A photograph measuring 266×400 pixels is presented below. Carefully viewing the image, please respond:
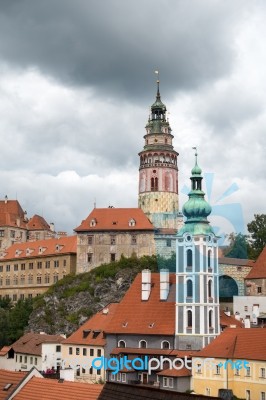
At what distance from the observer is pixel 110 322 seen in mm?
56125

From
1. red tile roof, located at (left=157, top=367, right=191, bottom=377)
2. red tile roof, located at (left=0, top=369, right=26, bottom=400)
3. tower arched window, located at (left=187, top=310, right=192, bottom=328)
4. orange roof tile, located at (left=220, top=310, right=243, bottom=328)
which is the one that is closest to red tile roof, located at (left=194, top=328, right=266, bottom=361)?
red tile roof, located at (left=157, top=367, right=191, bottom=377)

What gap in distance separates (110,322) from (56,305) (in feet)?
66.4

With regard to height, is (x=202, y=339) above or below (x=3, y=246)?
below

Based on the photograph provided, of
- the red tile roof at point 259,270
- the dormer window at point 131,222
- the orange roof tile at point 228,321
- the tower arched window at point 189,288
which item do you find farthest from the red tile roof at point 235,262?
the tower arched window at point 189,288

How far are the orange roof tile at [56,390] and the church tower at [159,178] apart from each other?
56230 mm

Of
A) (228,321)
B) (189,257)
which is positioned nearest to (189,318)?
(189,257)

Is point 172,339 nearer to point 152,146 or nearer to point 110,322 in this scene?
point 110,322

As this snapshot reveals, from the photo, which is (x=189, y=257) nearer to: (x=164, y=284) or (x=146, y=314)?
(x=164, y=284)

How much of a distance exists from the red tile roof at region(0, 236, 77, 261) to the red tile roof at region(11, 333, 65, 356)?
18511 millimetres

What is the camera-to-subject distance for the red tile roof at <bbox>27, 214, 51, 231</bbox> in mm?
100062

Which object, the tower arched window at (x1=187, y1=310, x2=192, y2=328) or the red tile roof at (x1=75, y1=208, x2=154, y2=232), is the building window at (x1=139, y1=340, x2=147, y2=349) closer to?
the tower arched window at (x1=187, y1=310, x2=192, y2=328)

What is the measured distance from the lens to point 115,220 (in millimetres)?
79125

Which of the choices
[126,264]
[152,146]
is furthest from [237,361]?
[152,146]

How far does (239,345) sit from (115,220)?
35.6 m
